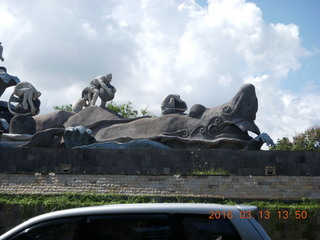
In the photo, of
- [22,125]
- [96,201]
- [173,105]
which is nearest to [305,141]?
[173,105]

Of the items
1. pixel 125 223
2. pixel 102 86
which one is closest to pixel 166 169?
pixel 102 86

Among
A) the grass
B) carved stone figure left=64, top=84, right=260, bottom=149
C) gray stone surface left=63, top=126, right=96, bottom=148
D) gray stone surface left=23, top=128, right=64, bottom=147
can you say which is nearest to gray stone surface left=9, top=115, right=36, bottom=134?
gray stone surface left=23, top=128, right=64, bottom=147

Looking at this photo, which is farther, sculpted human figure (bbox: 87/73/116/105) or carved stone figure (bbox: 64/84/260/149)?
sculpted human figure (bbox: 87/73/116/105)

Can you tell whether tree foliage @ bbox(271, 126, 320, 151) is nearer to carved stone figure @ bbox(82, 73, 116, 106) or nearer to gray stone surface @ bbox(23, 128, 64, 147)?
carved stone figure @ bbox(82, 73, 116, 106)

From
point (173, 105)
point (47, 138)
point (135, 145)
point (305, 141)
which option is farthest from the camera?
A: point (305, 141)

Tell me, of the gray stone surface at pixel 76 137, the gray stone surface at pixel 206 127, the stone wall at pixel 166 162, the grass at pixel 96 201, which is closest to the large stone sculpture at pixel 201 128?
the gray stone surface at pixel 206 127

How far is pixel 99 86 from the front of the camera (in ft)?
76.8

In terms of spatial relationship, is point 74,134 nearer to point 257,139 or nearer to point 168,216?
point 257,139

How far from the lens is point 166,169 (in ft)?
52.1

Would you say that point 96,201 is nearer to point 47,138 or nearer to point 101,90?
point 47,138

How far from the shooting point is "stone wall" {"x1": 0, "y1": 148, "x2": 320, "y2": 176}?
15.8m

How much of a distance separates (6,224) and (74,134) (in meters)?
6.66

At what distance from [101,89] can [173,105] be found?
4370 mm

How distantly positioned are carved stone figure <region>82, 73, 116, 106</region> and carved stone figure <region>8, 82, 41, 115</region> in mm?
2629
